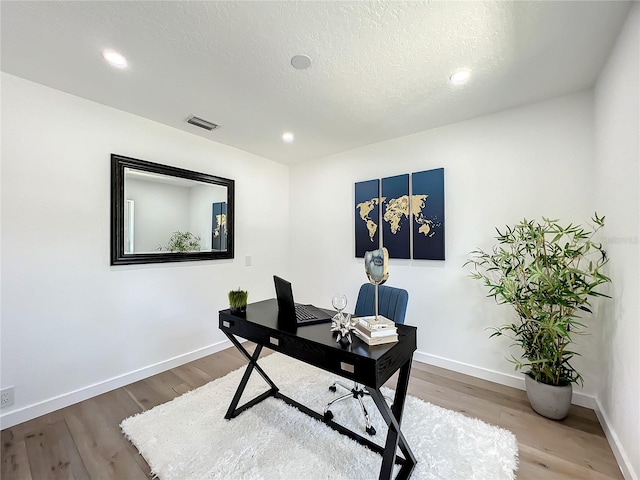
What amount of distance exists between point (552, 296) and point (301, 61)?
7.81 feet

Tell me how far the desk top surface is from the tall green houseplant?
1068 mm

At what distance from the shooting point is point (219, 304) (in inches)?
131

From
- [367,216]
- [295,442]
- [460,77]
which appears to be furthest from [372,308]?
[460,77]

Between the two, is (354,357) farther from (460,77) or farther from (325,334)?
(460,77)

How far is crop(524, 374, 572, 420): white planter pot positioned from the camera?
195 cm

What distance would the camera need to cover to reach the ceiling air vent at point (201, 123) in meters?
2.66

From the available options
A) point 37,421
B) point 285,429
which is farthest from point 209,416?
point 37,421

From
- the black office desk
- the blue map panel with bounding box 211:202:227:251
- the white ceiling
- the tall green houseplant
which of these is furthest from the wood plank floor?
the white ceiling

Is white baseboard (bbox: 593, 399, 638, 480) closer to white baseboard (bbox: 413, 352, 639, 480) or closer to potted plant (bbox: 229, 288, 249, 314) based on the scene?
white baseboard (bbox: 413, 352, 639, 480)

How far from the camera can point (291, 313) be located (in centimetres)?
173

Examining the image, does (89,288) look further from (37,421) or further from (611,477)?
(611,477)

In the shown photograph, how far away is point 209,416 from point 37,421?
128 centimetres

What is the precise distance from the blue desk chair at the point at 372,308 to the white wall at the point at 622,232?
122 centimetres

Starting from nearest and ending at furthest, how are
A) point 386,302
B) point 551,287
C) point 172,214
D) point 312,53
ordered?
1. point 312,53
2. point 551,287
3. point 386,302
4. point 172,214
